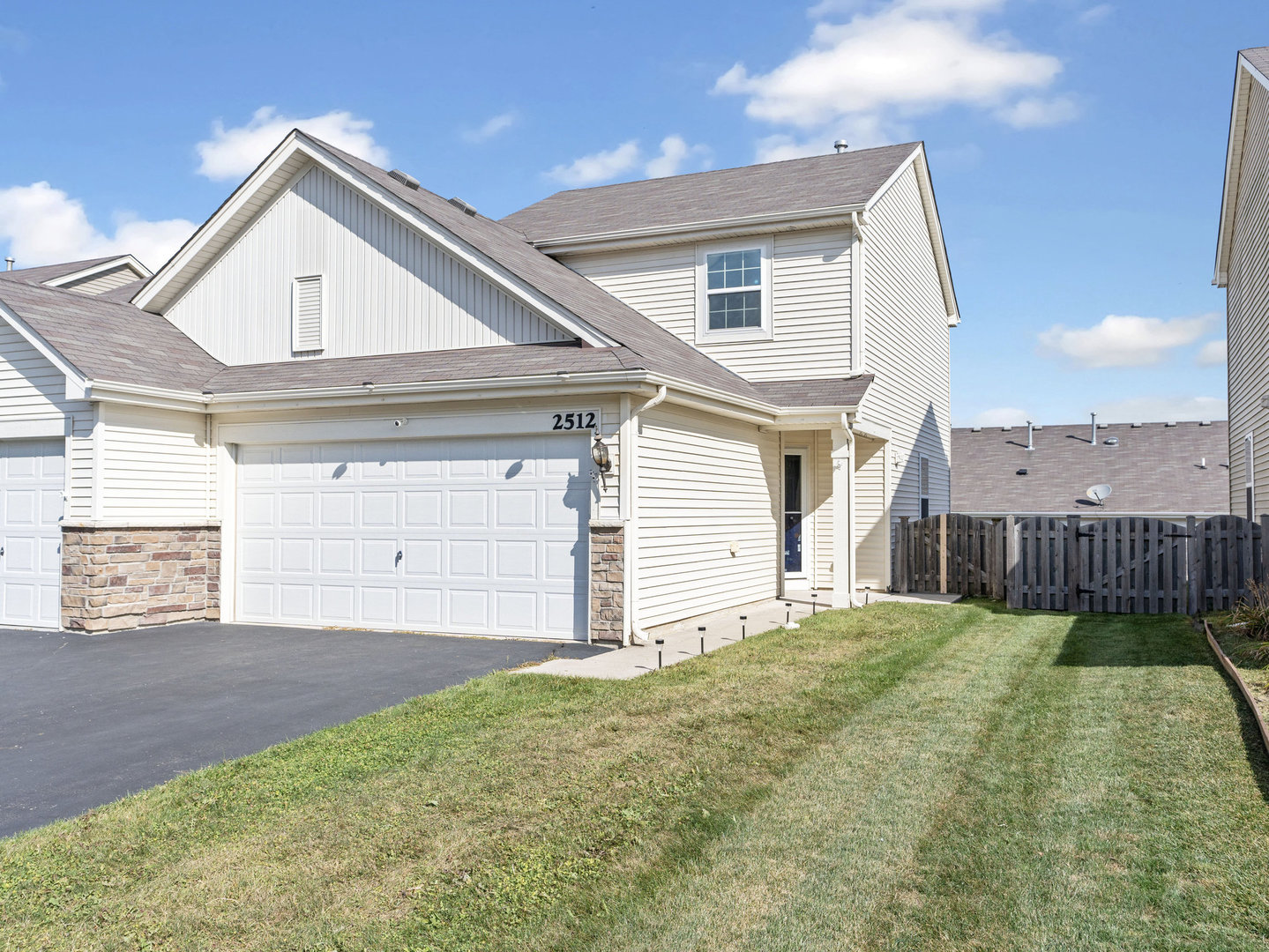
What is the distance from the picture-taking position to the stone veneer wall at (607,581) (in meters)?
11.0

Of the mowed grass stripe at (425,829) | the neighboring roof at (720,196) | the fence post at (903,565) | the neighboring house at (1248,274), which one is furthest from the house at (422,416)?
the neighboring house at (1248,274)

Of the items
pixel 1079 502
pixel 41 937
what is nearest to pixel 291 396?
pixel 41 937

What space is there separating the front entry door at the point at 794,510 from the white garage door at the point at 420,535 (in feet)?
19.7

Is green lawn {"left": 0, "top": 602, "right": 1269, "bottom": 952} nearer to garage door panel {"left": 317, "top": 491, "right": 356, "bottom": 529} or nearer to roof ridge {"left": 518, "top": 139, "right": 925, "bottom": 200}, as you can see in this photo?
garage door panel {"left": 317, "top": 491, "right": 356, "bottom": 529}

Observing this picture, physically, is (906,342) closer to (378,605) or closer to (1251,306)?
(1251,306)

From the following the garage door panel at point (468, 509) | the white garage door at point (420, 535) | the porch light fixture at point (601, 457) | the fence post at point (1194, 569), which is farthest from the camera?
the fence post at point (1194, 569)

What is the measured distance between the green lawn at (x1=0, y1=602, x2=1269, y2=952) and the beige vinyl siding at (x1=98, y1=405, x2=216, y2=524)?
262 inches

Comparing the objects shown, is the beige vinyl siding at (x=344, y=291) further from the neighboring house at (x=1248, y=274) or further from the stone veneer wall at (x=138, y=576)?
the neighboring house at (x=1248, y=274)

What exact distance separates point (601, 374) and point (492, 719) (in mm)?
4601

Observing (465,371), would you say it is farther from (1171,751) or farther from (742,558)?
(1171,751)

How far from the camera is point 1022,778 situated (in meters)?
5.91

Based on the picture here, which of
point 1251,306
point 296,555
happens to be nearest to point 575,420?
point 296,555

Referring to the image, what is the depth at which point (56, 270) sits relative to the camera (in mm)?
22672

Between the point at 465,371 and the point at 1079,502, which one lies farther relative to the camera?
the point at 1079,502
